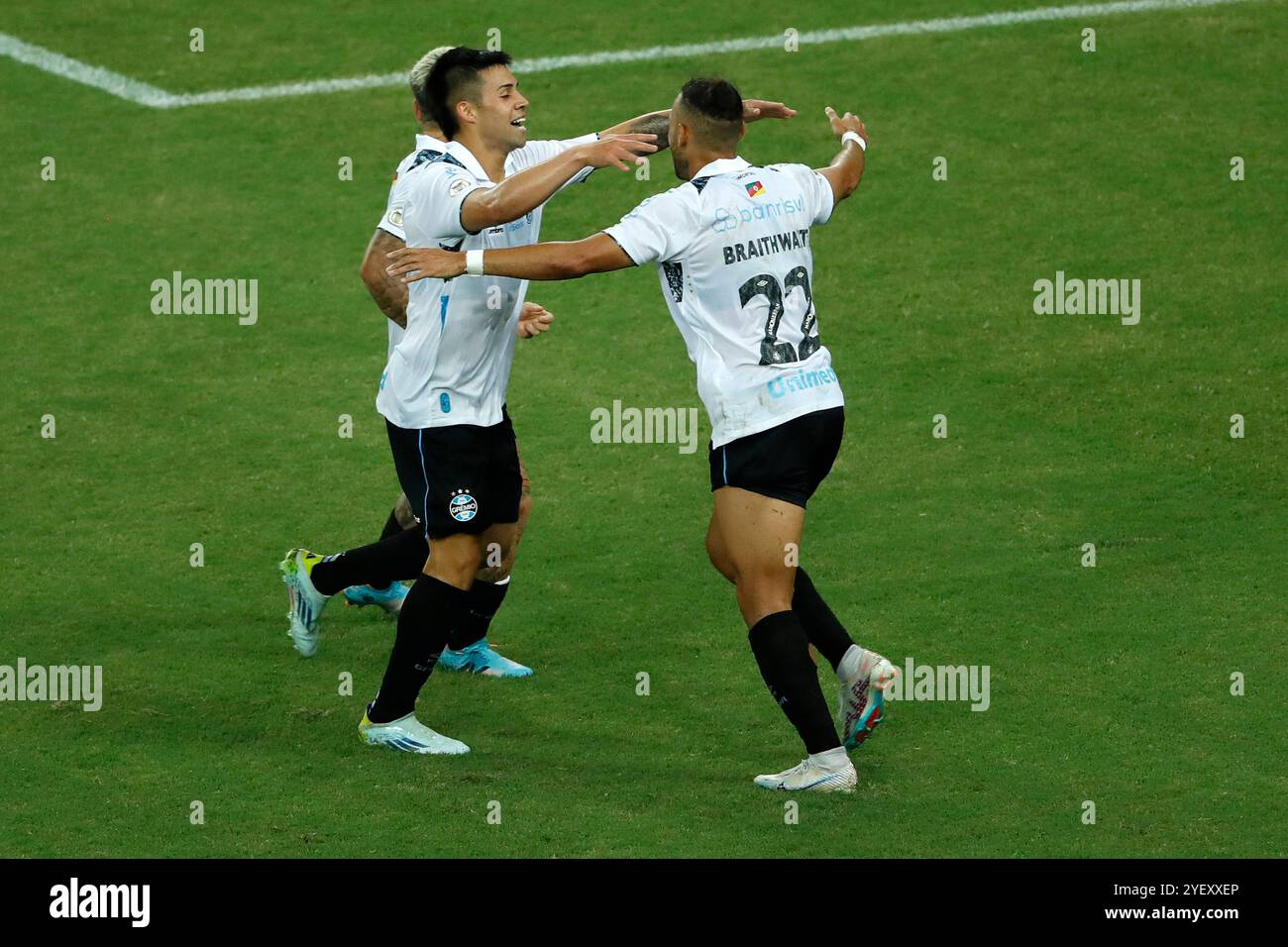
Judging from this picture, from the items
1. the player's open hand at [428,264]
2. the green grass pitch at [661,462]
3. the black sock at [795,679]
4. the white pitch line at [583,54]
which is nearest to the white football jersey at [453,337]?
the player's open hand at [428,264]

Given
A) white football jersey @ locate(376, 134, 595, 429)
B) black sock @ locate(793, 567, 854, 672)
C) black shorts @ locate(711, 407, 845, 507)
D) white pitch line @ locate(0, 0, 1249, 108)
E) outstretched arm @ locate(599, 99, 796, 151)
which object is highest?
white pitch line @ locate(0, 0, 1249, 108)

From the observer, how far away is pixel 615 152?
648 centimetres

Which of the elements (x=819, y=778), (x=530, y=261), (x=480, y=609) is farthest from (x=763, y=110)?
(x=819, y=778)

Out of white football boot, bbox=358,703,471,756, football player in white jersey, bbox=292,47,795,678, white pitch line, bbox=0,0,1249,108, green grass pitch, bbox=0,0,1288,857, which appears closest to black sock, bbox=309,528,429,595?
football player in white jersey, bbox=292,47,795,678

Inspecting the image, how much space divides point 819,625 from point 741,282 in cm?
133

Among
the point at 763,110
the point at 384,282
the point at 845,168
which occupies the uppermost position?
the point at 763,110

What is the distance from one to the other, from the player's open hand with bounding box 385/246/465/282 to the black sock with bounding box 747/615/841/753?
1.61m

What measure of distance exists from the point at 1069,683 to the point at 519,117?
304 centimetres

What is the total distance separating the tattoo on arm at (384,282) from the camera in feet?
24.8

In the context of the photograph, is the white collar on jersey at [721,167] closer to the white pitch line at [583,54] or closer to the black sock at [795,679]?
the black sock at [795,679]

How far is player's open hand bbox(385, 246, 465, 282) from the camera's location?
6449 mm

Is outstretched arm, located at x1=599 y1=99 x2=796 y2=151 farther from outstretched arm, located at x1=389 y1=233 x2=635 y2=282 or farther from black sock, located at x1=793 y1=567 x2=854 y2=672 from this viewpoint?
black sock, located at x1=793 y1=567 x2=854 y2=672

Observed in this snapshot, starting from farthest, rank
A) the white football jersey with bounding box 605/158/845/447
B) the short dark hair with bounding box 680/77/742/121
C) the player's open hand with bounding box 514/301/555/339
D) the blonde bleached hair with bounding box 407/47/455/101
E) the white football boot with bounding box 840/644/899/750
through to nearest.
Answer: the player's open hand with bounding box 514/301/555/339
the blonde bleached hair with bounding box 407/47/455/101
the white football boot with bounding box 840/644/899/750
the short dark hair with bounding box 680/77/742/121
the white football jersey with bounding box 605/158/845/447

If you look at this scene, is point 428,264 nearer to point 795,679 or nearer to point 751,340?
point 751,340
